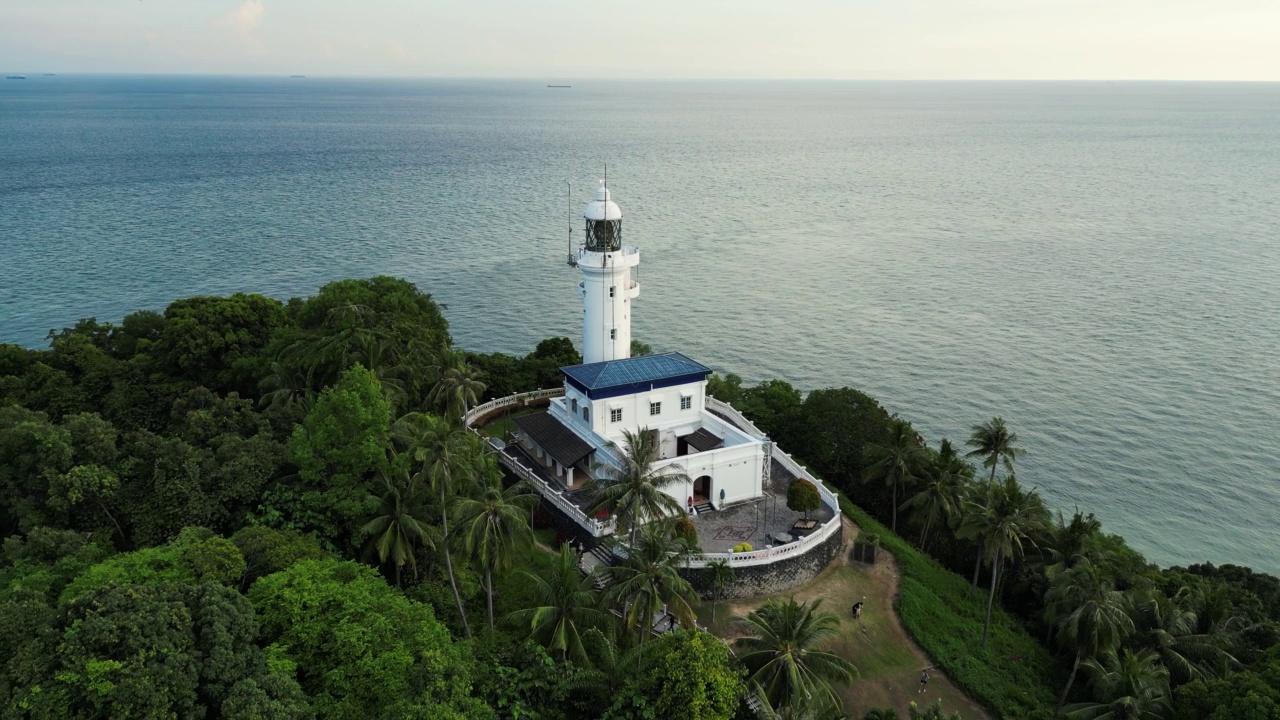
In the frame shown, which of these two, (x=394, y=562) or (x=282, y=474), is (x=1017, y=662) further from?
(x=282, y=474)

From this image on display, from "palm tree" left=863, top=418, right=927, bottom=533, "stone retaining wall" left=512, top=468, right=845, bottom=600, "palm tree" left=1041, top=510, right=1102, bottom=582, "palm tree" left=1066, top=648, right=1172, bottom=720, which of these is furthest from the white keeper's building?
"palm tree" left=1066, top=648, right=1172, bottom=720

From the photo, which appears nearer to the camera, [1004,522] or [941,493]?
[1004,522]

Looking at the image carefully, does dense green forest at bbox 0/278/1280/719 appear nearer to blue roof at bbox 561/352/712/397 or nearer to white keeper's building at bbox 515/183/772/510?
white keeper's building at bbox 515/183/772/510

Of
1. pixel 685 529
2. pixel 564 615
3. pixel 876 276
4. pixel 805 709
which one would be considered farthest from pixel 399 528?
pixel 876 276

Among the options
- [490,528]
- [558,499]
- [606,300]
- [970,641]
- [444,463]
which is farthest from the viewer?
[606,300]

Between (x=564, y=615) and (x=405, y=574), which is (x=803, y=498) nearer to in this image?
(x=564, y=615)

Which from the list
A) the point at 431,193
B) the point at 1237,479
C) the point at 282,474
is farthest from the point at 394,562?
the point at 431,193
